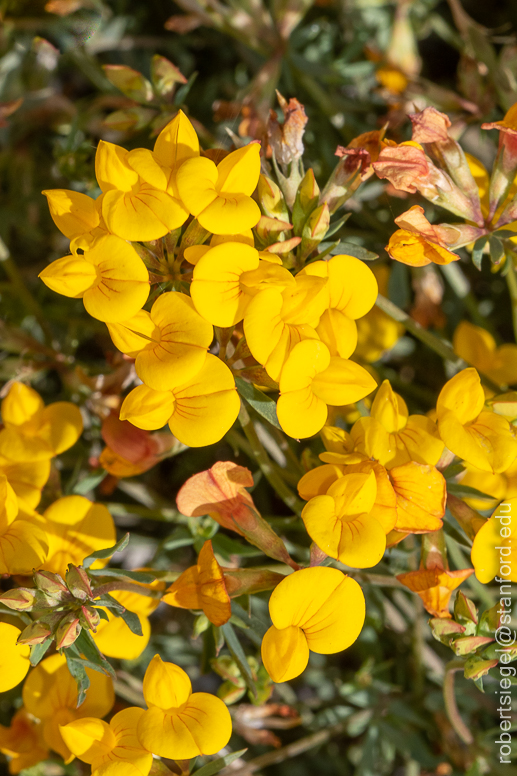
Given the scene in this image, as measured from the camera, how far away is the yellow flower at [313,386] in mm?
1406

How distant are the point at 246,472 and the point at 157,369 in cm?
36

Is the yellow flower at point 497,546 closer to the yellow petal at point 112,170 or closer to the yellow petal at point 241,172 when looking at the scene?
the yellow petal at point 241,172

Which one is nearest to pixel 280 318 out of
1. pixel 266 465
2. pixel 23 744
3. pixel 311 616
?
pixel 266 465

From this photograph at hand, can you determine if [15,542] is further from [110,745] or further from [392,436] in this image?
[392,436]

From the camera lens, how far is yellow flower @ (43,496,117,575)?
5.68 feet

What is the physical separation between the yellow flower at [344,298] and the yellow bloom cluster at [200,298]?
0.03 feet

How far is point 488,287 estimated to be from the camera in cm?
296

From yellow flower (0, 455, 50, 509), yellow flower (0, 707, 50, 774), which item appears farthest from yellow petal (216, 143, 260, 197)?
yellow flower (0, 707, 50, 774)

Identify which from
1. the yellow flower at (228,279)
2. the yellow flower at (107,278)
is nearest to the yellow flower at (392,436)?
the yellow flower at (228,279)

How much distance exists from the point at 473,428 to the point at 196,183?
2.90ft

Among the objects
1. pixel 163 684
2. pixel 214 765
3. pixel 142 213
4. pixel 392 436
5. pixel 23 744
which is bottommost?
pixel 23 744

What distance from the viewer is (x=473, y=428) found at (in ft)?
5.29

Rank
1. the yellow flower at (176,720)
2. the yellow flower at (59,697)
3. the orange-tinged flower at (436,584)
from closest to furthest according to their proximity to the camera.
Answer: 1. the yellow flower at (176,720)
2. the orange-tinged flower at (436,584)
3. the yellow flower at (59,697)

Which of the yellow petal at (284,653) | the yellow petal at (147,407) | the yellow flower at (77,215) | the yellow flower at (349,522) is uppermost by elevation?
the yellow flower at (77,215)
